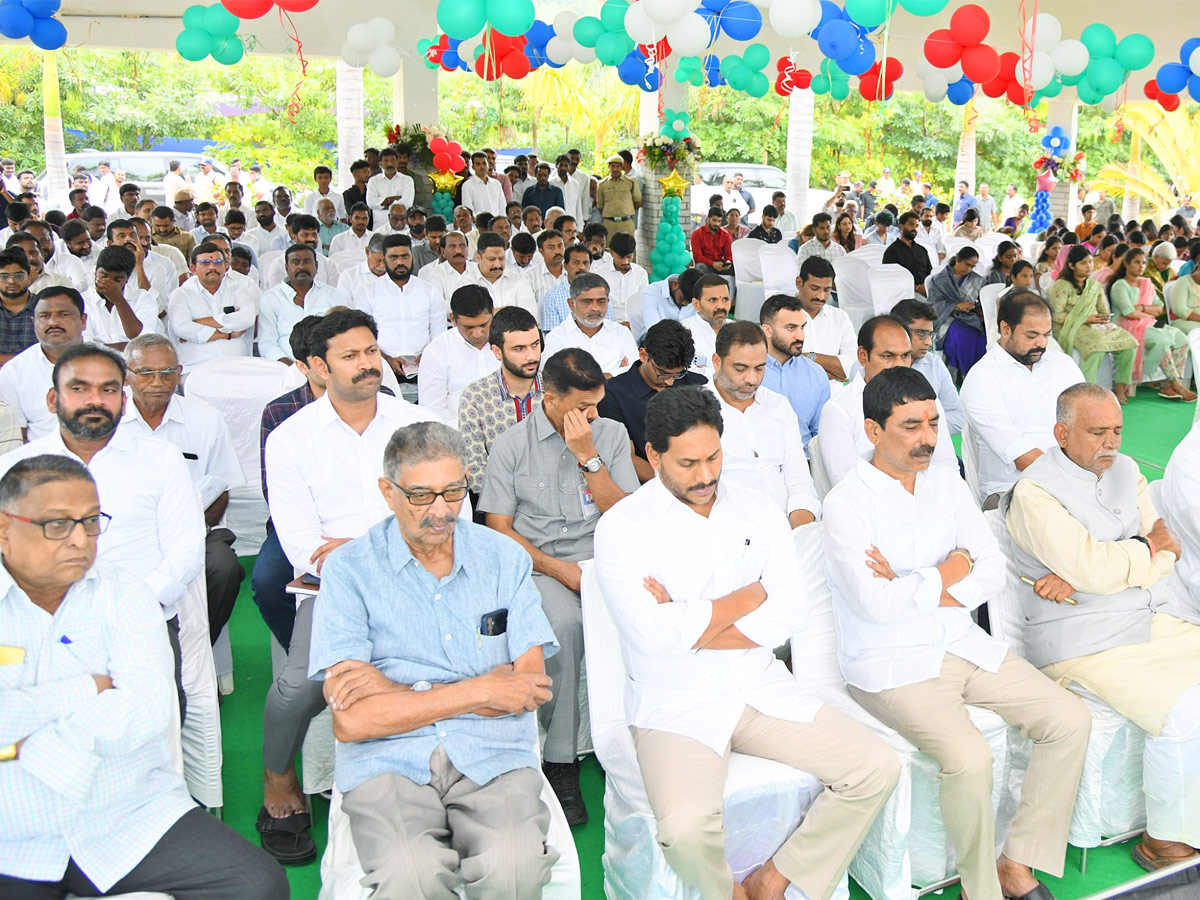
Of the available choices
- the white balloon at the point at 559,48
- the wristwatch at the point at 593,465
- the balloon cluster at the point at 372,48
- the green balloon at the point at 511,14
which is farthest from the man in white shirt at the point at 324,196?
the wristwatch at the point at 593,465

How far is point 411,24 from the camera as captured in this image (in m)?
13.0

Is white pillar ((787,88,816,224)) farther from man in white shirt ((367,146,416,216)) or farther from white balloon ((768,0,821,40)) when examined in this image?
white balloon ((768,0,821,40))

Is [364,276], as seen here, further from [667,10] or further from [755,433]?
[755,433]

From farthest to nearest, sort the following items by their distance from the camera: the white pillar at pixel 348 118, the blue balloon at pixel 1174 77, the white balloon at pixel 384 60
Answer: the white pillar at pixel 348 118, the white balloon at pixel 384 60, the blue balloon at pixel 1174 77

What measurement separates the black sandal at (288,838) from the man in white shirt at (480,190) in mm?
9794

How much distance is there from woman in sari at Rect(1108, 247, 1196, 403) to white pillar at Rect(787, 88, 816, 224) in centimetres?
751

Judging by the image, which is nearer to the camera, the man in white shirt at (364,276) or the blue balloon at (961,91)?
the man in white shirt at (364,276)

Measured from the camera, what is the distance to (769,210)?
1177 centimetres

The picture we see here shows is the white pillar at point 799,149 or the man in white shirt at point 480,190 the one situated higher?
the white pillar at point 799,149

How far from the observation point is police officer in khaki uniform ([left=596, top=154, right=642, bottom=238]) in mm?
12516

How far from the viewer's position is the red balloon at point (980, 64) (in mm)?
8438

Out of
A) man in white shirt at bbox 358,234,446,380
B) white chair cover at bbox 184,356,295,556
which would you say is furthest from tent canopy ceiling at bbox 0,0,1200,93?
white chair cover at bbox 184,356,295,556

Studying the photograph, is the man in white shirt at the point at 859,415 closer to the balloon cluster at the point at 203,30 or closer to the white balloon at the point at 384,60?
the balloon cluster at the point at 203,30

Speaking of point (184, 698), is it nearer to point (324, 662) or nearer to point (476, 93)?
point (324, 662)
